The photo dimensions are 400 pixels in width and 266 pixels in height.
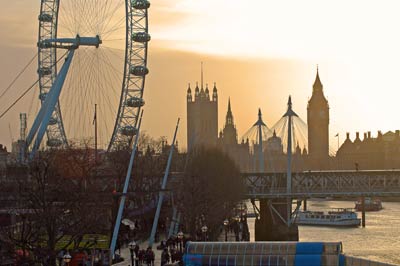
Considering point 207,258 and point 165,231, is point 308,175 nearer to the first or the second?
point 165,231

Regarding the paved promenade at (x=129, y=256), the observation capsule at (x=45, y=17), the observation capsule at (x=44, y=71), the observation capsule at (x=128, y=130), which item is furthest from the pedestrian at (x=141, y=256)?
the observation capsule at (x=44, y=71)

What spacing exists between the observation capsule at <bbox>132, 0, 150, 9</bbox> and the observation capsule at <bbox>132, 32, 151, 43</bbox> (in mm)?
1411

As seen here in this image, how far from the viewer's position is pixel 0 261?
34250 millimetres

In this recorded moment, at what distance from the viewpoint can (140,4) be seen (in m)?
60.9

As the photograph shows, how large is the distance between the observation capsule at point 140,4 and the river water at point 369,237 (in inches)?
672

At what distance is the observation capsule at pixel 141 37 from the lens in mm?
60844

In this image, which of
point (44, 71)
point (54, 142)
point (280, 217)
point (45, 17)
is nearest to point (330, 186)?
point (280, 217)

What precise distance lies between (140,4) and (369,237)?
89.9ft

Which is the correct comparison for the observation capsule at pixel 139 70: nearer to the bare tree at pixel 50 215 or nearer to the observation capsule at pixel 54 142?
the observation capsule at pixel 54 142

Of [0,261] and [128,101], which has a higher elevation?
[128,101]

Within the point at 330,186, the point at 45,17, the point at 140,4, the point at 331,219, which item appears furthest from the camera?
the point at 331,219

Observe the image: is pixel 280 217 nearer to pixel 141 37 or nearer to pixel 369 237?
pixel 369 237

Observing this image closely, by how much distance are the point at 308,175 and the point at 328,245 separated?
1925 inches

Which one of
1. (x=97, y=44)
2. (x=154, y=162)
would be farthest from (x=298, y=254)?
(x=154, y=162)
